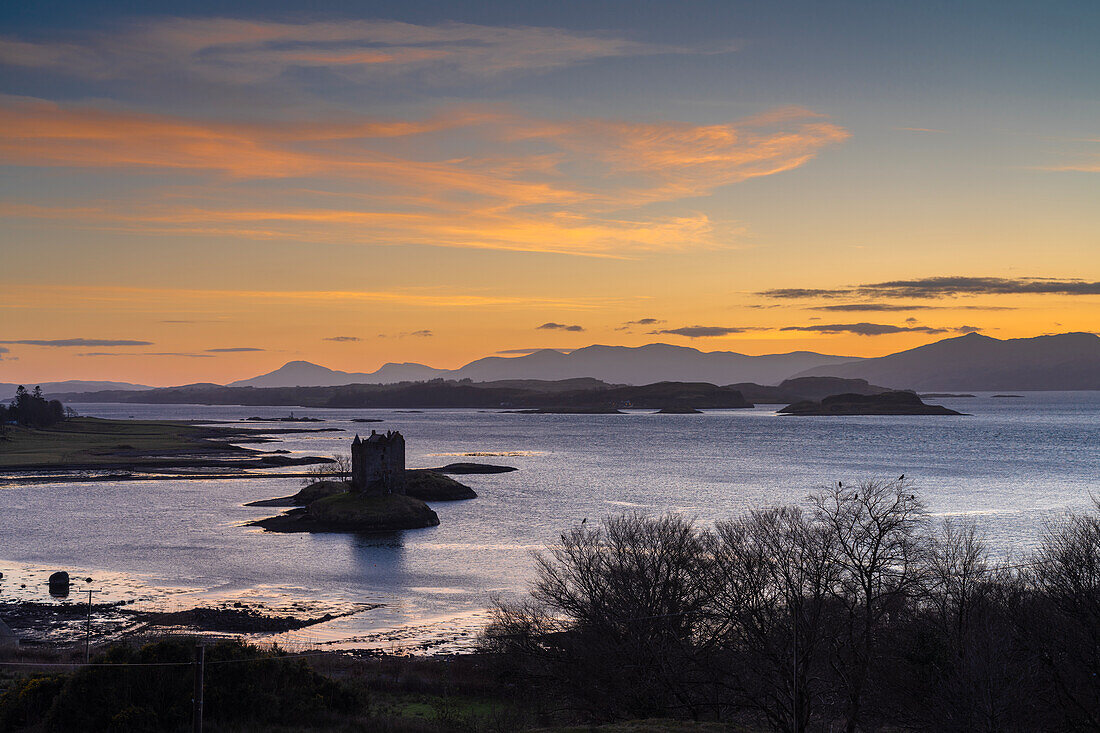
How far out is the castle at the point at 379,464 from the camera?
8381 centimetres

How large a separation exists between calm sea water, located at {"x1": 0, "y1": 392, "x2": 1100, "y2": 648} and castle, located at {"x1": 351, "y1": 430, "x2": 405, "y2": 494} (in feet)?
22.4

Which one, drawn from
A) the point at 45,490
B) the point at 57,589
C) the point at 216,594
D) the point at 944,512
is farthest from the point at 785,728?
the point at 45,490

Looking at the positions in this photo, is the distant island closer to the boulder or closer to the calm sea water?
the calm sea water

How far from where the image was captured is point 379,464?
85875mm

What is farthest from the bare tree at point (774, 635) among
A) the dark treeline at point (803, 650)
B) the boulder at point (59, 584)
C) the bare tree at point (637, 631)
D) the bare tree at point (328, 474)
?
the bare tree at point (328, 474)

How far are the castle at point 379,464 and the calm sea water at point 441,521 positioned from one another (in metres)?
6.81

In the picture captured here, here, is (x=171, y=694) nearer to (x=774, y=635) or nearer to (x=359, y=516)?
(x=774, y=635)

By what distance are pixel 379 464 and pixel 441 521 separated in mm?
8603

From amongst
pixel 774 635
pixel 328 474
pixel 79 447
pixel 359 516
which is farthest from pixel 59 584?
pixel 79 447

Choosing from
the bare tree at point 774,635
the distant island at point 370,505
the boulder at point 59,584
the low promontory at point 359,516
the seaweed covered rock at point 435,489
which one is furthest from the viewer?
the seaweed covered rock at point 435,489

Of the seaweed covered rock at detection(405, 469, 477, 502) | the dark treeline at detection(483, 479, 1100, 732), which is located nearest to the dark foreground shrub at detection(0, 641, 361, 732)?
the dark treeline at detection(483, 479, 1100, 732)

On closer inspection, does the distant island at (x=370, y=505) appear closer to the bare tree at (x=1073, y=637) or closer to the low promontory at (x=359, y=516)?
the low promontory at (x=359, y=516)

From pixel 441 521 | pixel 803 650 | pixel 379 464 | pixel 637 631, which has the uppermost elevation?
pixel 379 464

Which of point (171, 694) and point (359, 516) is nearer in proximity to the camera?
point (171, 694)
